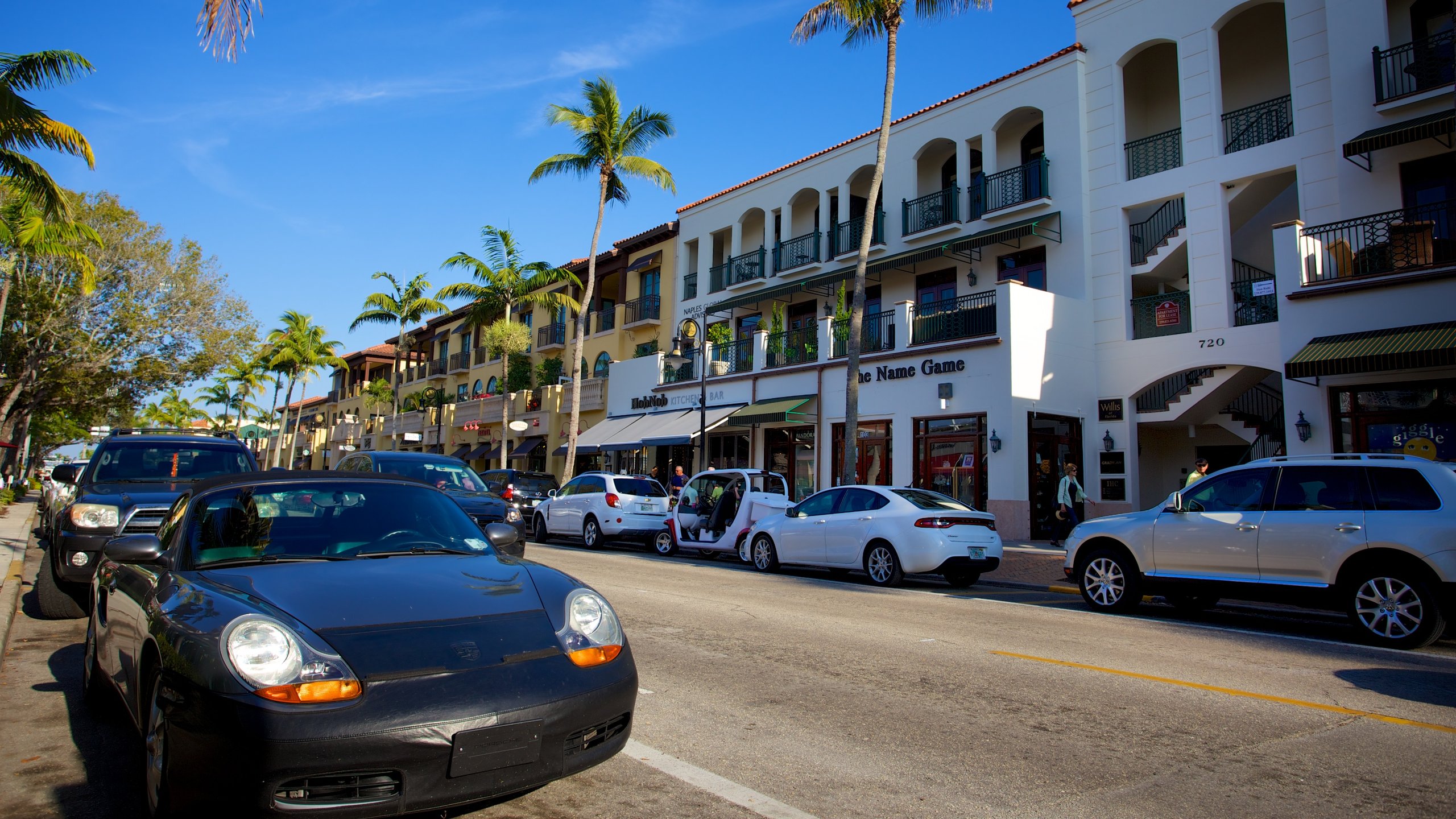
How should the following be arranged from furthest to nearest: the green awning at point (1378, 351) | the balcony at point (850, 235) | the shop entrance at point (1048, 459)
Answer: the balcony at point (850, 235) < the shop entrance at point (1048, 459) < the green awning at point (1378, 351)

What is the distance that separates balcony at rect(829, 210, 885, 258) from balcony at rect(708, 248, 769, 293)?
9.64 feet

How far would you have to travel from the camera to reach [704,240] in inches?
1255

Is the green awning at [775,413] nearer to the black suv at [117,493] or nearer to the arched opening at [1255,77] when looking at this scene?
the arched opening at [1255,77]

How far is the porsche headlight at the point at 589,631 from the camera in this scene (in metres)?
3.47

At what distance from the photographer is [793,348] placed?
83.4 feet

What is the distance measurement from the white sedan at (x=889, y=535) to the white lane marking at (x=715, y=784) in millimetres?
8261

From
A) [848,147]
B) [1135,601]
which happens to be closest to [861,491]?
[1135,601]

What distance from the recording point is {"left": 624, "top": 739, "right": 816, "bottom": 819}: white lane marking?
362 centimetres

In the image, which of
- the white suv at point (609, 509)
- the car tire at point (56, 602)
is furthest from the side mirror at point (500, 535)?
the white suv at point (609, 509)

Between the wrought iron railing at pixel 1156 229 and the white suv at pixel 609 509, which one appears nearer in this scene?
the white suv at pixel 609 509

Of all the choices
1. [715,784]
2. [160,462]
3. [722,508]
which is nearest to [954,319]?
[722,508]

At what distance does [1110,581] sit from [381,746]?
30.6 ft

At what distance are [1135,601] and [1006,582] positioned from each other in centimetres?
365

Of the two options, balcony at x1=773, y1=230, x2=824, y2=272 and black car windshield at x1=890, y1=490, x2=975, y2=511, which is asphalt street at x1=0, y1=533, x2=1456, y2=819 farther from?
balcony at x1=773, y1=230, x2=824, y2=272
